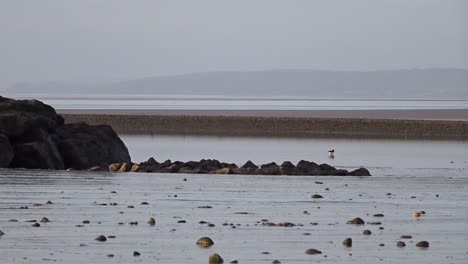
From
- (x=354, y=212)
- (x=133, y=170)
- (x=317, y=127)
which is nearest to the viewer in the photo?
(x=354, y=212)

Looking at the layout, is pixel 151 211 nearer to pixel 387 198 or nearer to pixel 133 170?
pixel 387 198

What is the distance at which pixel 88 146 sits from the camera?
39969mm

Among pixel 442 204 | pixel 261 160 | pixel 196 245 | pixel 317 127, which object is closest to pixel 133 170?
pixel 261 160

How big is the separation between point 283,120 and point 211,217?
5527cm

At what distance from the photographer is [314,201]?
27812 mm

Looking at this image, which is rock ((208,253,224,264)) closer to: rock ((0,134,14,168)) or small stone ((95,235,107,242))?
small stone ((95,235,107,242))

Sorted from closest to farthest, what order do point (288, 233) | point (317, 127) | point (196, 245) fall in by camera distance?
point (196, 245) → point (288, 233) → point (317, 127)

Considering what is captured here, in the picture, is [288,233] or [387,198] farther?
[387,198]

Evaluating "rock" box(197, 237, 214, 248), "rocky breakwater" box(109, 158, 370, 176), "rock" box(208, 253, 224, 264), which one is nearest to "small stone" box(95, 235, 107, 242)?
"rock" box(197, 237, 214, 248)

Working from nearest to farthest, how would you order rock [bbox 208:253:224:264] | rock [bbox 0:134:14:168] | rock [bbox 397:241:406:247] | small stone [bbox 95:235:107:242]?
rock [bbox 208:253:224:264]
small stone [bbox 95:235:107:242]
rock [bbox 397:241:406:247]
rock [bbox 0:134:14:168]

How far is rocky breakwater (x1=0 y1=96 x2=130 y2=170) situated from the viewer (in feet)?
122

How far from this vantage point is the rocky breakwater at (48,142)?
37281 millimetres

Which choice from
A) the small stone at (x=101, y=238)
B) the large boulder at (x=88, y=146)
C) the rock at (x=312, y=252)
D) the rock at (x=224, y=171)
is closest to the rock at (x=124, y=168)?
the large boulder at (x=88, y=146)

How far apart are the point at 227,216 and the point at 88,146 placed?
16.7 meters
